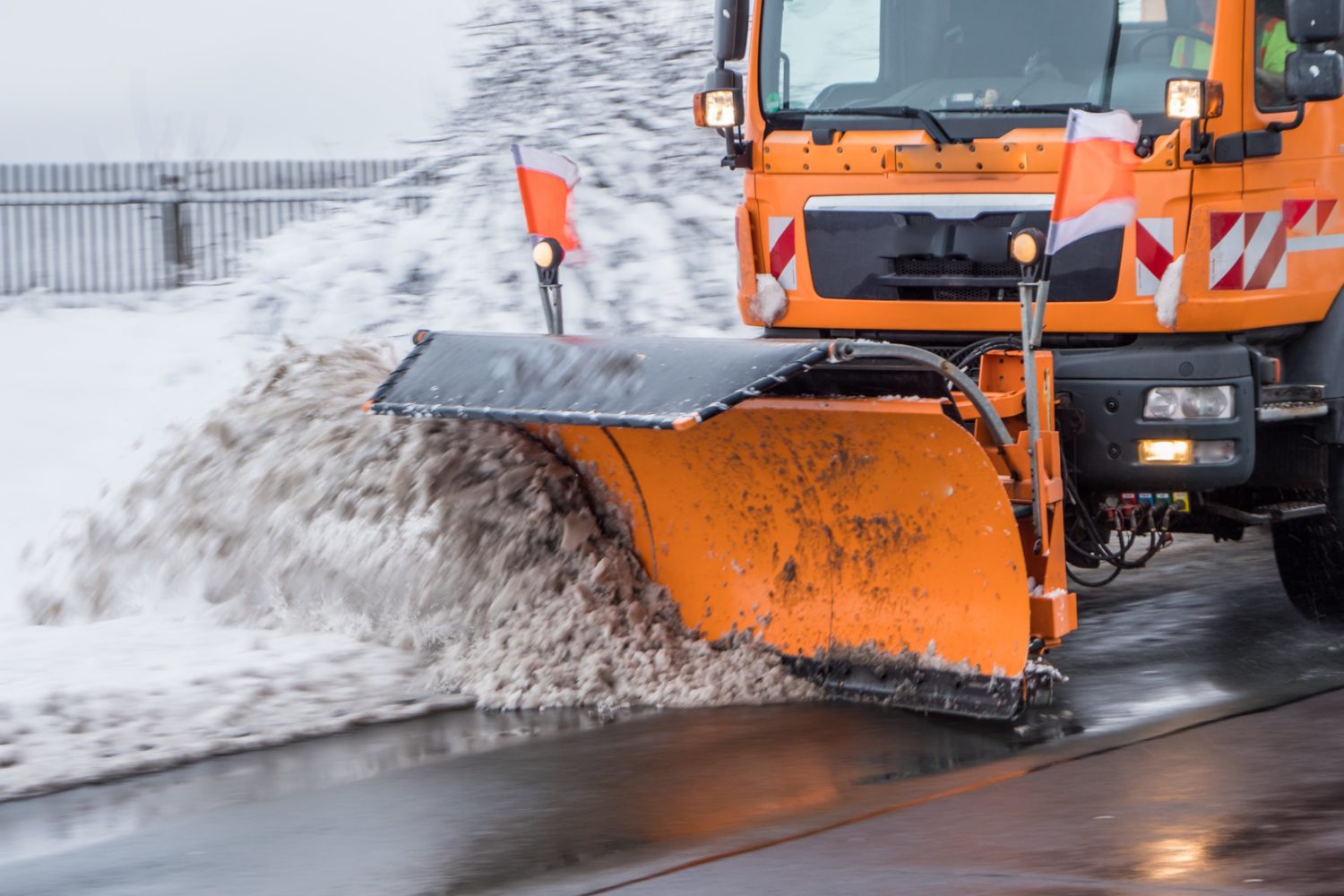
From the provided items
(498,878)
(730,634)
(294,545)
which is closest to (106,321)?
(294,545)

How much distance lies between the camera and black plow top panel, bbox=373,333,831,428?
4969 millimetres

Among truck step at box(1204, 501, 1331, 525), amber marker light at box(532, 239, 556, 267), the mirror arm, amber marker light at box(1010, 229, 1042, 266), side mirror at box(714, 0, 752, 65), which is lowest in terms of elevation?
truck step at box(1204, 501, 1331, 525)

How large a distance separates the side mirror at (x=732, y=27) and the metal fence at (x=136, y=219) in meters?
11.0

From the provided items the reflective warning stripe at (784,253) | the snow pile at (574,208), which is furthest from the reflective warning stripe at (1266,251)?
the snow pile at (574,208)

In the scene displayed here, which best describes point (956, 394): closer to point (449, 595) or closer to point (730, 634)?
point (730, 634)

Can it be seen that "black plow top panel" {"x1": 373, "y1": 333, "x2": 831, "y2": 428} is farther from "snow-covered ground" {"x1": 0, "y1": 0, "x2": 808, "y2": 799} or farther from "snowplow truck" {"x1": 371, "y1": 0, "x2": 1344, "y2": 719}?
"snow-covered ground" {"x1": 0, "y1": 0, "x2": 808, "y2": 799}

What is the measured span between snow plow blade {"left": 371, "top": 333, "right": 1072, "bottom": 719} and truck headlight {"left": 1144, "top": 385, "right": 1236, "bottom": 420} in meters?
0.80

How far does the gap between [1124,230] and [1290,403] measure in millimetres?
848

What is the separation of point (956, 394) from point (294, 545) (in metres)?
2.53

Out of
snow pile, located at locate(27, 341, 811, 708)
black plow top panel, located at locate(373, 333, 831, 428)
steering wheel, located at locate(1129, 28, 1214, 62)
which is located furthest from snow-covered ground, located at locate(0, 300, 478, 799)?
steering wheel, located at locate(1129, 28, 1214, 62)

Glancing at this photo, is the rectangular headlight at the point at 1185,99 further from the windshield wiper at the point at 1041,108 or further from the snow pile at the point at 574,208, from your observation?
the snow pile at the point at 574,208

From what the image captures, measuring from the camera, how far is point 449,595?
626 centimetres

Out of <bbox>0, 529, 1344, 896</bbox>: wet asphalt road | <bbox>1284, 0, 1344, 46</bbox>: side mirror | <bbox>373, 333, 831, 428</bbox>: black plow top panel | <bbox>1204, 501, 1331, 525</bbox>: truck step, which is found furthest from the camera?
<bbox>1204, 501, 1331, 525</bbox>: truck step

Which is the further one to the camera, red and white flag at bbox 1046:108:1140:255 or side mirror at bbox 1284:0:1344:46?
side mirror at bbox 1284:0:1344:46
